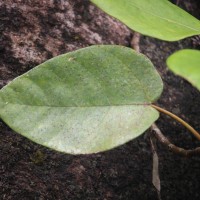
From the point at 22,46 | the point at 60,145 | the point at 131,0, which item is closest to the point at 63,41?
the point at 22,46

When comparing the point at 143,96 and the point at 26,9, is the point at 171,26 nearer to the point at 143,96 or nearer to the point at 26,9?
the point at 143,96

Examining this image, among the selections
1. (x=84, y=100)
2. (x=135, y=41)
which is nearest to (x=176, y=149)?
(x=84, y=100)

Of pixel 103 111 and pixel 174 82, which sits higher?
pixel 103 111

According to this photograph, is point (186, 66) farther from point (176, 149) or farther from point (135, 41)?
point (135, 41)

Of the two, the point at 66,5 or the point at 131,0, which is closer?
the point at 131,0

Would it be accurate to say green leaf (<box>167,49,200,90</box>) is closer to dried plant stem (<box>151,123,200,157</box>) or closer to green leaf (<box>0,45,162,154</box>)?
green leaf (<box>0,45,162,154</box>)

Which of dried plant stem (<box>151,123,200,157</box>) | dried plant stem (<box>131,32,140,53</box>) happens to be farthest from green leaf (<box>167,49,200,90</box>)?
dried plant stem (<box>131,32,140,53</box>)
